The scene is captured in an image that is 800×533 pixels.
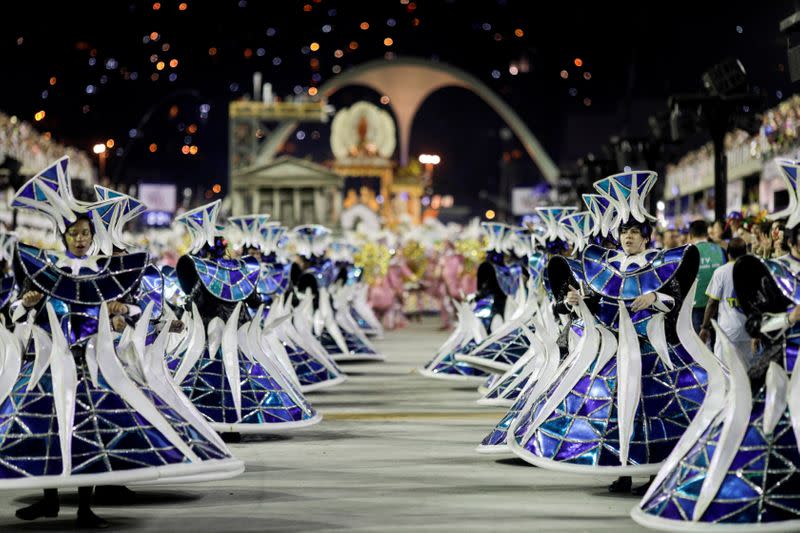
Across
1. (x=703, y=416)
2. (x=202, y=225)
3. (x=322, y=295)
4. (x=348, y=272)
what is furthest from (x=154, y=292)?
(x=348, y=272)

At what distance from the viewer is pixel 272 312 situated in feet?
44.4

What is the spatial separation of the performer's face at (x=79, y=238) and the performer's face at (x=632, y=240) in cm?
328

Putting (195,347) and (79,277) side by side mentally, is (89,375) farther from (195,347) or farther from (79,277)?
(195,347)

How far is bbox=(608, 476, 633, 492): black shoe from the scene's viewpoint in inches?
345

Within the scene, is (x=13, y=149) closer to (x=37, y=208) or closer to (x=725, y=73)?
(x=725, y=73)

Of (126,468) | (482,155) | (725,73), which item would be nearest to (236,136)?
(482,155)

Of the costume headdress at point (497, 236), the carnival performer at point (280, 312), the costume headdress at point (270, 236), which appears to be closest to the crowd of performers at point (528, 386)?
the carnival performer at point (280, 312)

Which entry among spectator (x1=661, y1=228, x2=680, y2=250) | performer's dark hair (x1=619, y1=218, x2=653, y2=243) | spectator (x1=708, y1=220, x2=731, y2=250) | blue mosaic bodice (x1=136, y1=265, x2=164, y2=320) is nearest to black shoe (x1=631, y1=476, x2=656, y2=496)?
performer's dark hair (x1=619, y1=218, x2=653, y2=243)

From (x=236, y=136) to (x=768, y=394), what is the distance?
4880cm

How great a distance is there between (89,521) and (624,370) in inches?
126

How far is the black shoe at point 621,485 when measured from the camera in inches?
345

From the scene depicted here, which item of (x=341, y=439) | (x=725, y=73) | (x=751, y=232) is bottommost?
(x=341, y=439)

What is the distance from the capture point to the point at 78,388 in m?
7.81

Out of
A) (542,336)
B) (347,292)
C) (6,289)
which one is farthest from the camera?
(347,292)
